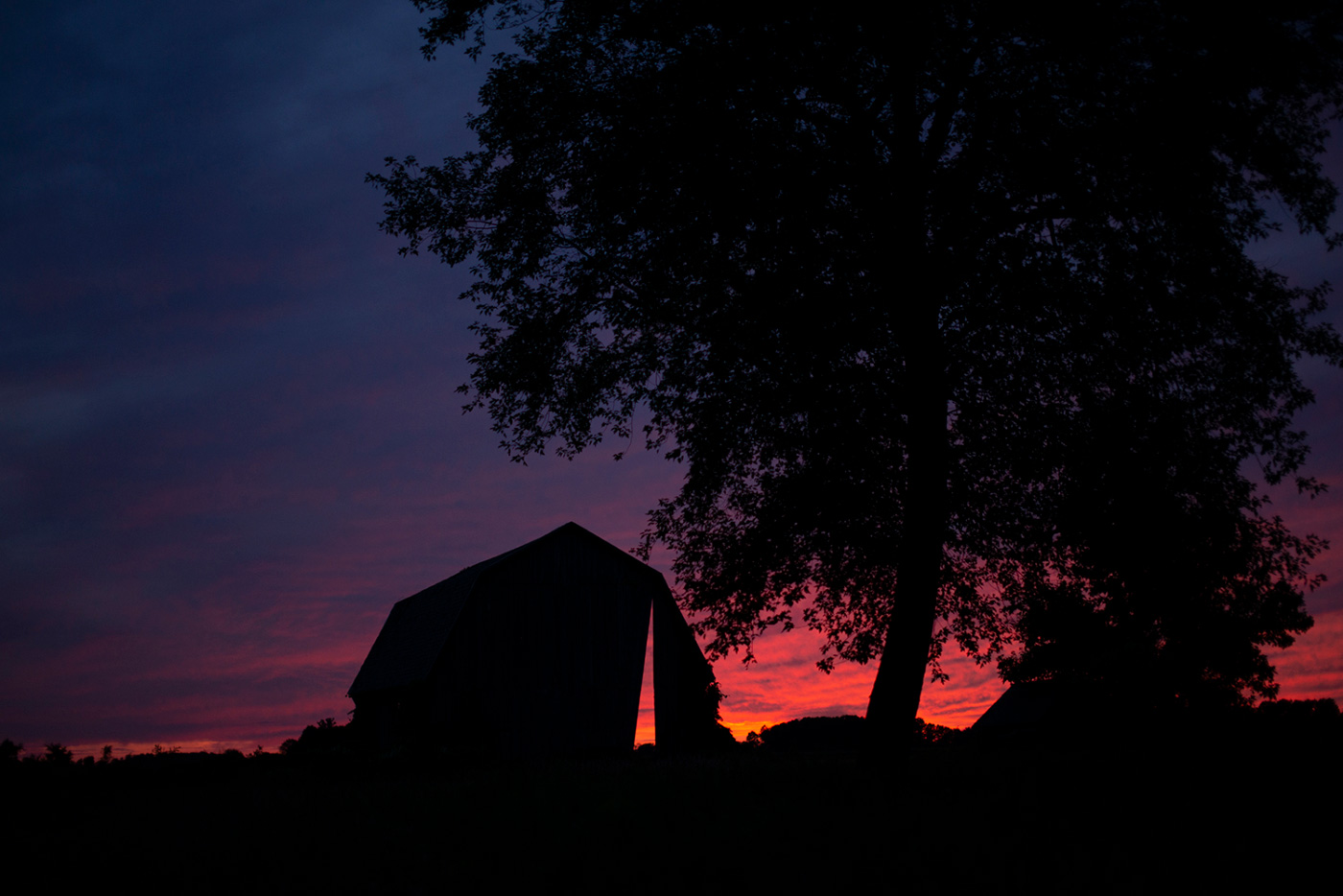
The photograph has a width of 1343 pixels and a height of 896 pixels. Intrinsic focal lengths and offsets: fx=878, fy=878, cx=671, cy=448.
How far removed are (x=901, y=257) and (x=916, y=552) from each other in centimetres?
509

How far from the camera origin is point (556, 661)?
3409cm

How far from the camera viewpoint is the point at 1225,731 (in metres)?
17.1

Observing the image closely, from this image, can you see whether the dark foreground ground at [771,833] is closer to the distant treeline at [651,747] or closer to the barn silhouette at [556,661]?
the distant treeline at [651,747]

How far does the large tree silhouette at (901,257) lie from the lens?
14695 millimetres

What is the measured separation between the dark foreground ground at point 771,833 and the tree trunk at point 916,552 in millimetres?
749

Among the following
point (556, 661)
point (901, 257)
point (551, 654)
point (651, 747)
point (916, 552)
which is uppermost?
point (901, 257)

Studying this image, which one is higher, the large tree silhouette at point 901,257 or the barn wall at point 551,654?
the large tree silhouette at point 901,257

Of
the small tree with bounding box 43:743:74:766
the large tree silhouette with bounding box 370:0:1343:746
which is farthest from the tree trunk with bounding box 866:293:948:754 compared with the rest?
the small tree with bounding box 43:743:74:766

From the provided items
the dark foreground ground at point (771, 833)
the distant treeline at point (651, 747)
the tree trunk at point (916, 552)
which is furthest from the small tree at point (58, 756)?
the tree trunk at point (916, 552)

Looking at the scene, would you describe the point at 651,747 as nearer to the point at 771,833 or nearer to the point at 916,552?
the point at 916,552

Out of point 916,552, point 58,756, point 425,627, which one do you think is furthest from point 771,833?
point 425,627

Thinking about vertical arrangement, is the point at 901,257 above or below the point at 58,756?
above

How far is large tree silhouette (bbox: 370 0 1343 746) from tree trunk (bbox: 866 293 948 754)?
54mm

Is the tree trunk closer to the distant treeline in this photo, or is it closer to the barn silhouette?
the distant treeline
